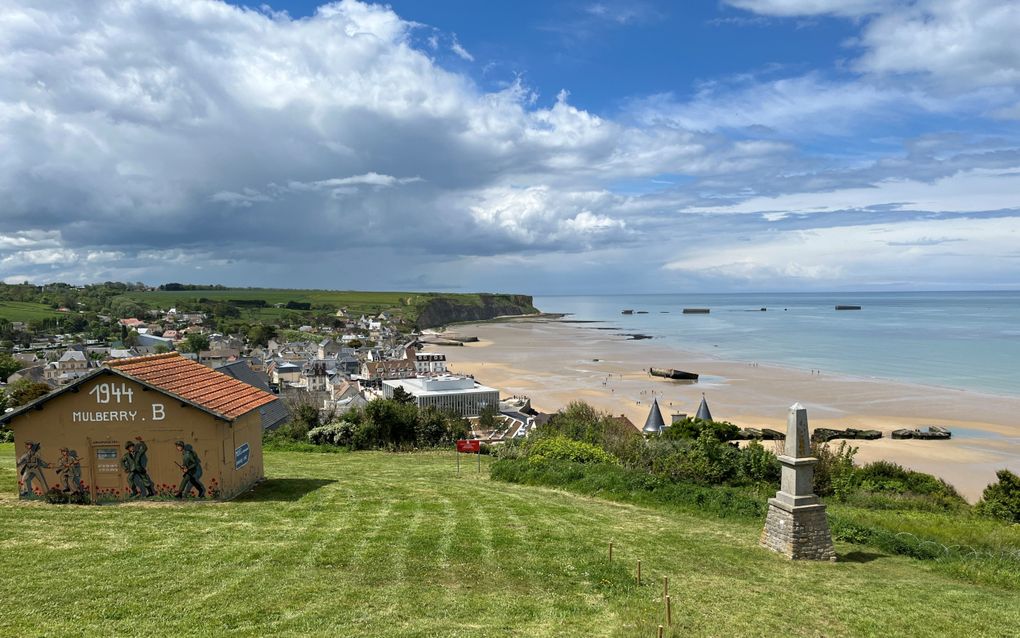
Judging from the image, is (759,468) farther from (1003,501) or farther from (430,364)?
(430,364)

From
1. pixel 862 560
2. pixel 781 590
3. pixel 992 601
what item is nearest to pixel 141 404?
pixel 781 590

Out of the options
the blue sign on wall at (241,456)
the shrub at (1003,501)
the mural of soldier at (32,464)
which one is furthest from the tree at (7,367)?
the shrub at (1003,501)

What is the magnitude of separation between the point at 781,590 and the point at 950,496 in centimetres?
1594

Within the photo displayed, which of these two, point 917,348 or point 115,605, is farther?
point 917,348

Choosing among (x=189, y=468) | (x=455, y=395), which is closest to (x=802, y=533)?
(x=189, y=468)

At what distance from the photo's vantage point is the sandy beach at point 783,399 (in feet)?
116

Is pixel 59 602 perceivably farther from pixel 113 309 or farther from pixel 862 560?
pixel 113 309

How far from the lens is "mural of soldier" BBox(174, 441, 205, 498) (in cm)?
1352

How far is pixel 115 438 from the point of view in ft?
44.1

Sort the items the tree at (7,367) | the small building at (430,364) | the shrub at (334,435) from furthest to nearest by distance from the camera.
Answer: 1. the small building at (430,364)
2. the tree at (7,367)
3. the shrub at (334,435)

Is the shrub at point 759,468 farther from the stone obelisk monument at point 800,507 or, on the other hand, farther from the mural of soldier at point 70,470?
the mural of soldier at point 70,470

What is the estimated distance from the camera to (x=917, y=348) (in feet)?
277

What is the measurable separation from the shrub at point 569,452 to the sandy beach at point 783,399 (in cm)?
1831

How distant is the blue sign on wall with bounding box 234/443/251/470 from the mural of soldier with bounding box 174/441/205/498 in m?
0.99
